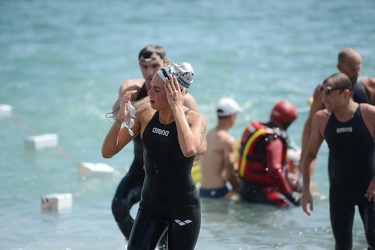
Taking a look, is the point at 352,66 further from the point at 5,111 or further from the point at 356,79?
the point at 5,111

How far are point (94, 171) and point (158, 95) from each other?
5.86m

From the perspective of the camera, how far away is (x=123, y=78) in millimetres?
18359

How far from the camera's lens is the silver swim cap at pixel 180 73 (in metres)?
5.41

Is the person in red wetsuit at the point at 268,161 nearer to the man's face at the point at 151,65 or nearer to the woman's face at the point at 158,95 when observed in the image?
the man's face at the point at 151,65

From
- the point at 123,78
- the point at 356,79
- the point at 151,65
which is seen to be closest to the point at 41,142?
the point at 151,65

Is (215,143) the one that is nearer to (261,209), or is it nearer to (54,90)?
(261,209)

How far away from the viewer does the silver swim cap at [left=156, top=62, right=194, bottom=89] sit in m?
5.41

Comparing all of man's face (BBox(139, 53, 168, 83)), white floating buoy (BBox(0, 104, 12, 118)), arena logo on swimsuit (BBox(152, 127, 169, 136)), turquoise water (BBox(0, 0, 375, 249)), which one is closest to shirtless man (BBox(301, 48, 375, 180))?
turquoise water (BBox(0, 0, 375, 249))

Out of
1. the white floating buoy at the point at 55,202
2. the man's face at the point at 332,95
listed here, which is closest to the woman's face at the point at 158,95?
the man's face at the point at 332,95

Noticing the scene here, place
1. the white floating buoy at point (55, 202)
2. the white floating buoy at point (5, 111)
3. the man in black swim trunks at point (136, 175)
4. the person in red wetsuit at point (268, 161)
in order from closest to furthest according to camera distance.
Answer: the man in black swim trunks at point (136, 175), the white floating buoy at point (55, 202), the person in red wetsuit at point (268, 161), the white floating buoy at point (5, 111)

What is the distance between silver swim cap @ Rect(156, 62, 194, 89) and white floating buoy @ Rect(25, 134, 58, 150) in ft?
24.2

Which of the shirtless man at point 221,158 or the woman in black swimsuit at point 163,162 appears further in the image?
the shirtless man at point 221,158

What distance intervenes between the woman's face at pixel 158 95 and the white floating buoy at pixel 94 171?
19.1ft

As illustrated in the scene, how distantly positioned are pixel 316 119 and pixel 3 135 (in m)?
7.92
